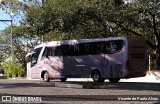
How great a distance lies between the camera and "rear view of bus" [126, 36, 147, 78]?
93.7ft

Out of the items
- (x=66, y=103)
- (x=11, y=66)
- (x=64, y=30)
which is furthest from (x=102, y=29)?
(x=66, y=103)

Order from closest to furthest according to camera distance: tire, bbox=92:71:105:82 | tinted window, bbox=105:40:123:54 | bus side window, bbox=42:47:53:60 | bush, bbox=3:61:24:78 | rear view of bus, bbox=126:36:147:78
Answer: tinted window, bbox=105:40:123:54
rear view of bus, bbox=126:36:147:78
tire, bbox=92:71:105:82
bus side window, bbox=42:47:53:60
bush, bbox=3:61:24:78

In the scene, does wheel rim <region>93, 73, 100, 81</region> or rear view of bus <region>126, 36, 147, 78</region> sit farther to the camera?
wheel rim <region>93, 73, 100, 81</region>

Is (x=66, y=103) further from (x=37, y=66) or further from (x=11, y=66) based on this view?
(x=11, y=66)

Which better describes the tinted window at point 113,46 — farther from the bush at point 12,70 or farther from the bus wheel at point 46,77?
the bush at point 12,70

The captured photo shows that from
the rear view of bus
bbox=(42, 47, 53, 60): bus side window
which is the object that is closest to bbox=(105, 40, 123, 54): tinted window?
the rear view of bus

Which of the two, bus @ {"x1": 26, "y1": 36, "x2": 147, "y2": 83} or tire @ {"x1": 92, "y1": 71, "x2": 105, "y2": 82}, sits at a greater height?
bus @ {"x1": 26, "y1": 36, "x2": 147, "y2": 83}

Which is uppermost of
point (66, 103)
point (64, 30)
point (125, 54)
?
point (64, 30)

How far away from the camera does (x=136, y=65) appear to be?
29.1 meters

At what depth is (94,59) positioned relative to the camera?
97.8 ft

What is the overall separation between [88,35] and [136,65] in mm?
10122

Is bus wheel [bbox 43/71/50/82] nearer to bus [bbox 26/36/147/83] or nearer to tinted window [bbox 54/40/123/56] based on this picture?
bus [bbox 26/36/147/83]

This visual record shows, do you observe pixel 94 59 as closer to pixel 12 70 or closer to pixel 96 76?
pixel 96 76

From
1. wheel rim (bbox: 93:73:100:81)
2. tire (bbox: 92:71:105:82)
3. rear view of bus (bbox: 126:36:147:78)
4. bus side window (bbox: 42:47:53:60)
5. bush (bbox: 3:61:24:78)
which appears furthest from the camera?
bush (bbox: 3:61:24:78)
